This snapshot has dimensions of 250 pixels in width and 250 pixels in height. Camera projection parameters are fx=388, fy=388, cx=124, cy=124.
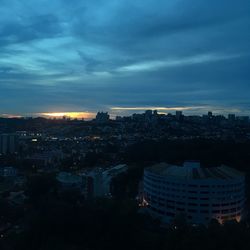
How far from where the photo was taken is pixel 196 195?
45.8ft

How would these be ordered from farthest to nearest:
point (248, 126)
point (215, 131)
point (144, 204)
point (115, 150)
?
point (248, 126) → point (215, 131) → point (115, 150) → point (144, 204)

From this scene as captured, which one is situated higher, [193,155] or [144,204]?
[193,155]

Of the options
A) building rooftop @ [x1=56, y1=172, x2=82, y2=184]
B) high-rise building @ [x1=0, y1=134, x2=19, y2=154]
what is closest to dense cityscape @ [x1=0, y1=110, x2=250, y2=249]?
building rooftop @ [x1=56, y1=172, x2=82, y2=184]

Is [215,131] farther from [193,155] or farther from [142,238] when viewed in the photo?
[142,238]

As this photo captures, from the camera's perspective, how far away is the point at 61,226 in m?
11.2

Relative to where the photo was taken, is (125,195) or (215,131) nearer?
(125,195)

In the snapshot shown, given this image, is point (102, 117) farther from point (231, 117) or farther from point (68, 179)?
point (68, 179)

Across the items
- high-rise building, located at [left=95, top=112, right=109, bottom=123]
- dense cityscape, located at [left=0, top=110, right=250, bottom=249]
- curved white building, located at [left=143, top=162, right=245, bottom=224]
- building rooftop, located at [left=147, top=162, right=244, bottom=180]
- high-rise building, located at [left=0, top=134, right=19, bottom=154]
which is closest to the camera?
dense cityscape, located at [left=0, top=110, right=250, bottom=249]

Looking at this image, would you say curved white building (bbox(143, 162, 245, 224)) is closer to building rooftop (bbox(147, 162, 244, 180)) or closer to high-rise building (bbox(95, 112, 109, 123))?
building rooftop (bbox(147, 162, 244, 180))

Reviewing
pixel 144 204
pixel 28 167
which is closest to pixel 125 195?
pixel 144 204

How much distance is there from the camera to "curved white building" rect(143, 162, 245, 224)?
13.9 metres

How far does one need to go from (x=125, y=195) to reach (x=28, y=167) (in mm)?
12182

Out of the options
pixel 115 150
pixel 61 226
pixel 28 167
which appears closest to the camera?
pixel 61 226

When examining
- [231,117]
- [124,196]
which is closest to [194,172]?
[124,196]
